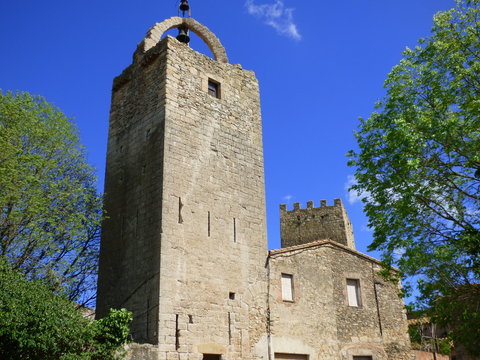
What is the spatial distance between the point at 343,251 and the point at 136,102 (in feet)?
29.0

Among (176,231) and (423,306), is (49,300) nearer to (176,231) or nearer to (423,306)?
(176,231)

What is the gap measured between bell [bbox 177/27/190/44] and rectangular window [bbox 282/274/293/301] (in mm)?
9093

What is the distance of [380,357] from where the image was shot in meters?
16.3

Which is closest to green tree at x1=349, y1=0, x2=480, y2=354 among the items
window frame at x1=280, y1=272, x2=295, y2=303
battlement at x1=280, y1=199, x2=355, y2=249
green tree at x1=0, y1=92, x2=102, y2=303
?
window frame at x1=280, y1=272, x2=295, y2=303

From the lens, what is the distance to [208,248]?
13.3m

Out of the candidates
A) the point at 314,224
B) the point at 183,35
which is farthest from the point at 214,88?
the point at 314,224

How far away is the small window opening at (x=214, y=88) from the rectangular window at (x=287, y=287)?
20.3 ft

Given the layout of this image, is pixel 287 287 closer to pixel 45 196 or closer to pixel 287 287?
pixel 287 287

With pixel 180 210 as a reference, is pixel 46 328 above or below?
below

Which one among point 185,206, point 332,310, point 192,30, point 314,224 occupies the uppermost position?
point 192,30

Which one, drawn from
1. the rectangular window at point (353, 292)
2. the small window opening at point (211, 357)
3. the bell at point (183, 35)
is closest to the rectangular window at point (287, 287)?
the rectangular window at point (353, 292)

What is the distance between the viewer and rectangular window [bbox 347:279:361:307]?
16.8 metres

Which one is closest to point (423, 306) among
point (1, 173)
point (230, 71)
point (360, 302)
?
point (360, 302)

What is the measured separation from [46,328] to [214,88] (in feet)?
29.6
